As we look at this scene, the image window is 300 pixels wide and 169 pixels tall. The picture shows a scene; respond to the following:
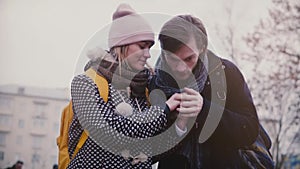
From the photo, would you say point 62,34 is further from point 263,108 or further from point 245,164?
point 263,108

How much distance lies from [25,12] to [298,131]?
1.66m

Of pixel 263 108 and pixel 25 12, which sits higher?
pixel 25 12

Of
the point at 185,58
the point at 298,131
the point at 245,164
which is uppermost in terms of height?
the point at 185,58

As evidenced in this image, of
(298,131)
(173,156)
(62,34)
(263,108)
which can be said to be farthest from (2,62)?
(298,131)

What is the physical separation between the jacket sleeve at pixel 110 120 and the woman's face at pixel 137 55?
85 millimetres

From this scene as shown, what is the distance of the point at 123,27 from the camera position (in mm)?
971

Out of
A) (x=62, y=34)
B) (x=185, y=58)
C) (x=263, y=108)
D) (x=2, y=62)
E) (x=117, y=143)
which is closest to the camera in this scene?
(x=117, y=143)

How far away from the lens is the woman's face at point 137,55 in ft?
3.14

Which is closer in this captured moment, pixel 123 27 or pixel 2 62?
pixel 123 27

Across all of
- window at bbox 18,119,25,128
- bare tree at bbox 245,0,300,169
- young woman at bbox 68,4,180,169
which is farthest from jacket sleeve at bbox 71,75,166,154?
window at bbox 18,119,25,128

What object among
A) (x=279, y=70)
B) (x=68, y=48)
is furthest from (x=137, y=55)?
(x=279, y=70)

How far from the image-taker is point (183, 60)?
1.03 meters

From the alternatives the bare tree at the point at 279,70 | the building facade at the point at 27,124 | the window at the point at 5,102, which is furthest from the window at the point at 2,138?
the bare tree at the point at 279,70

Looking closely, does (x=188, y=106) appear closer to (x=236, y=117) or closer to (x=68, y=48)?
(x=236, y=117)
